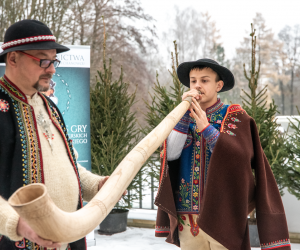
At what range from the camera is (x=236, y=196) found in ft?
6.79

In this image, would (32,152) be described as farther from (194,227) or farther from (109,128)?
(109,128)

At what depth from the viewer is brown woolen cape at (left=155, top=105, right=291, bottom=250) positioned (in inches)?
80.4

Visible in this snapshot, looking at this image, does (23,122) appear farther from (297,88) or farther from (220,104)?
(297,88)

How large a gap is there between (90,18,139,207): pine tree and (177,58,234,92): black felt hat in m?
2.45

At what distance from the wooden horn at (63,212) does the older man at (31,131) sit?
0.48 m

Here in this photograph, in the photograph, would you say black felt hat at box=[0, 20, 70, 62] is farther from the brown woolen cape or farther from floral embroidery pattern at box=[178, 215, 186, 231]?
floral embroidery pattern at box=[178, 215, 186, 231]

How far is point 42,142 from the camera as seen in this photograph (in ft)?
4.97

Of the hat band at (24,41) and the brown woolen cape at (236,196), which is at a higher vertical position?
the hat band at (24,41)

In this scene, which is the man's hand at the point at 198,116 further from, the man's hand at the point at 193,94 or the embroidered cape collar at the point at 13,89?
the embroidered cape collar at the point at 13,89

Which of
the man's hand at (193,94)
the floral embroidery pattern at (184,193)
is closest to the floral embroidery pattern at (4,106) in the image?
the man's hand at (193,94)

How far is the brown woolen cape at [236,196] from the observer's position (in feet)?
6.70

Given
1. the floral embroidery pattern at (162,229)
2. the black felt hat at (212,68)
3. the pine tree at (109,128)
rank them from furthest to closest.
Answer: the pine tree at (109,128) → the floral embroidery pattern at (162,229) → the black felt hat at (212,68)

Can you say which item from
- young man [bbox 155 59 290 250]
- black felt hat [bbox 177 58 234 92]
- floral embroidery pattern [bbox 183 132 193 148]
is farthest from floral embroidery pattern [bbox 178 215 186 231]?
black felt hat [bbox 177 58 234 92]

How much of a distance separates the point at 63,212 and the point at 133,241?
380 centimetres
